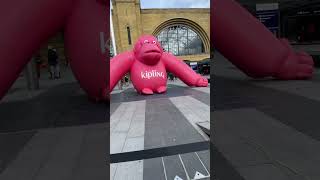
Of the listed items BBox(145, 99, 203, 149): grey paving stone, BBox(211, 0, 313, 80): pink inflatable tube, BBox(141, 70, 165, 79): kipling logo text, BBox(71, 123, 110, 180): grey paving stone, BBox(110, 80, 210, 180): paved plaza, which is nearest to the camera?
BBox(110, 80, 210, 180): paved plaza

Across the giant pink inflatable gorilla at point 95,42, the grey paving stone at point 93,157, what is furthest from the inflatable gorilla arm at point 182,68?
the grey paving stone at point 93,157

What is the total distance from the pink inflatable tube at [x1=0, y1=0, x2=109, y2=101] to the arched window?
0.60m

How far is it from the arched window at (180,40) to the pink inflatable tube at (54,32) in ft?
1.96

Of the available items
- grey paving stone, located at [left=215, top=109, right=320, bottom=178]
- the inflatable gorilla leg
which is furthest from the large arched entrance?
the inflatable gorilla leg

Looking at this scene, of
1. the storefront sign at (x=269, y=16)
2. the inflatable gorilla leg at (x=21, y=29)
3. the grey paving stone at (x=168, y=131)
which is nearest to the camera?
the grey paving stone at (x=168, y=131)

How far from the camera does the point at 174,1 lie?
166cm

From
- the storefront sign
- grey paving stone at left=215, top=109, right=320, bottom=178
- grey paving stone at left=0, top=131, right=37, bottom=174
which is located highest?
the storefront sign

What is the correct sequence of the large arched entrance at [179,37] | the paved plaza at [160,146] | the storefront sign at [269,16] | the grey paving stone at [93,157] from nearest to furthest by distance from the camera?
the large arched entrance at [179,37], the paved plaza at [160,146], the grey paving stone at [93,157], the storefront sign at [269,16]

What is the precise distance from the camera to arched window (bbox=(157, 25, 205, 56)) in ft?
6.49

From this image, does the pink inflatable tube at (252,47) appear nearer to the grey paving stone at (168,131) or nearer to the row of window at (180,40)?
the grey paving stone at (168,131)

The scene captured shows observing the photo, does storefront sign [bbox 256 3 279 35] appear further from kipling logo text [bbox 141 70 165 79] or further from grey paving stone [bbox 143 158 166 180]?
grey paving stone [bbox 143 158 166 180]

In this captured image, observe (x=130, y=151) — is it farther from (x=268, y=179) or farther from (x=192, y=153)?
(x=268, y=179)

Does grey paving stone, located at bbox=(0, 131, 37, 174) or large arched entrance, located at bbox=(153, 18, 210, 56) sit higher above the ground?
large arched entrance, located at bbox=(153, 18, 210, 56)

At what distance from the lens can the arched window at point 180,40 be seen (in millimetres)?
1979
